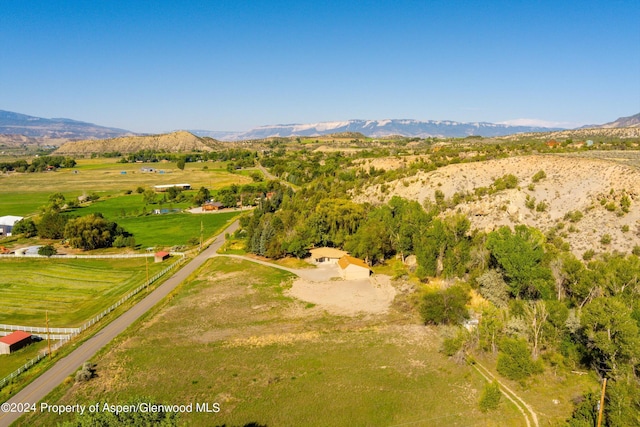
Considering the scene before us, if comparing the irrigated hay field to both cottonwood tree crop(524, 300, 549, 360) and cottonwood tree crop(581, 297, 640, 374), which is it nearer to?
cottonwood tree crop(524, 300, 549, 360)

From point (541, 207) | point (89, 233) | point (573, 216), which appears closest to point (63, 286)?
point (89, 233)

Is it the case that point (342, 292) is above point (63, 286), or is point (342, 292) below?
above

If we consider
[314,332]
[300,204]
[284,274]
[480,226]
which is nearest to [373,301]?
[314,332]

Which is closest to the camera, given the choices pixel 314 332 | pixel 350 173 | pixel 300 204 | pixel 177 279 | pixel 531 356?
pixel 531 356

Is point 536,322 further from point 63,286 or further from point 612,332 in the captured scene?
point 63,286

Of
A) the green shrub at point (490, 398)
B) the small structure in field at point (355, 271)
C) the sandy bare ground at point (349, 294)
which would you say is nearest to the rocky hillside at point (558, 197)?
the small structure in field at point (355, 271)

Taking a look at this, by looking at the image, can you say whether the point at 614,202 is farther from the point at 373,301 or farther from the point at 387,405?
the point at 387,405
